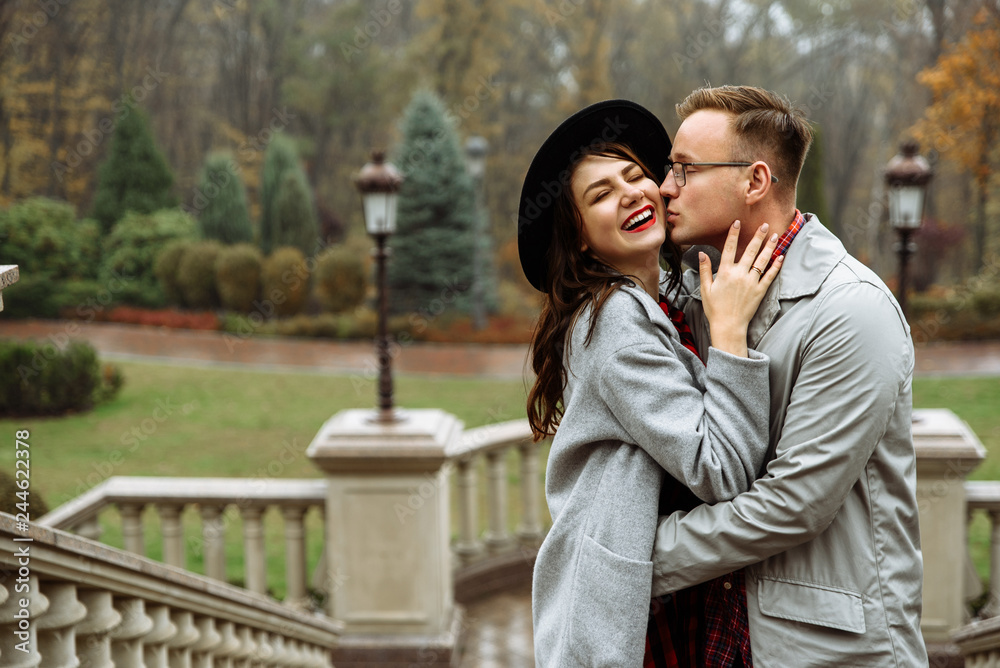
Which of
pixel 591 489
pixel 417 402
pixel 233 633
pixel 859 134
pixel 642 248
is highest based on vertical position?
pixel 859 134

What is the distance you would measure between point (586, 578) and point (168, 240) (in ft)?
62.2

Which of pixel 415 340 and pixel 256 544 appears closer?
pixel 256 544

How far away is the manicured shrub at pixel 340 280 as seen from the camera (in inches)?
697

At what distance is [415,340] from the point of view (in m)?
16.4

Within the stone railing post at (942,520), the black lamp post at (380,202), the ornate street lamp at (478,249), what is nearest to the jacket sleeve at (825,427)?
the stone railing post at (942,520)

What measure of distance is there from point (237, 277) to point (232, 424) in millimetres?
7893

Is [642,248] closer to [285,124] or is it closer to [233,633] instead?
A: [233,633]

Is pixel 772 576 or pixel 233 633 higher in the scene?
pixel 772 576

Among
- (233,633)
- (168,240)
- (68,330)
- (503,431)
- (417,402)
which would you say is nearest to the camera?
(233,633)

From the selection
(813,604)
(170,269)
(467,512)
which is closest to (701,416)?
(813,604)

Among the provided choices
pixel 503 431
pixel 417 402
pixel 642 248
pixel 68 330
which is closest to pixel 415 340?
pixel 417 402

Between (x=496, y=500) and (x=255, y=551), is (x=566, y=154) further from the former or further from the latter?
(x=496, y=500)

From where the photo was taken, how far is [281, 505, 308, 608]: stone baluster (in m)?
4.59

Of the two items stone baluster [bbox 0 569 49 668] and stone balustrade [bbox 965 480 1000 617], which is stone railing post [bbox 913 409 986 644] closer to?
stone balustrade [bbox 965 480 1000 617]
